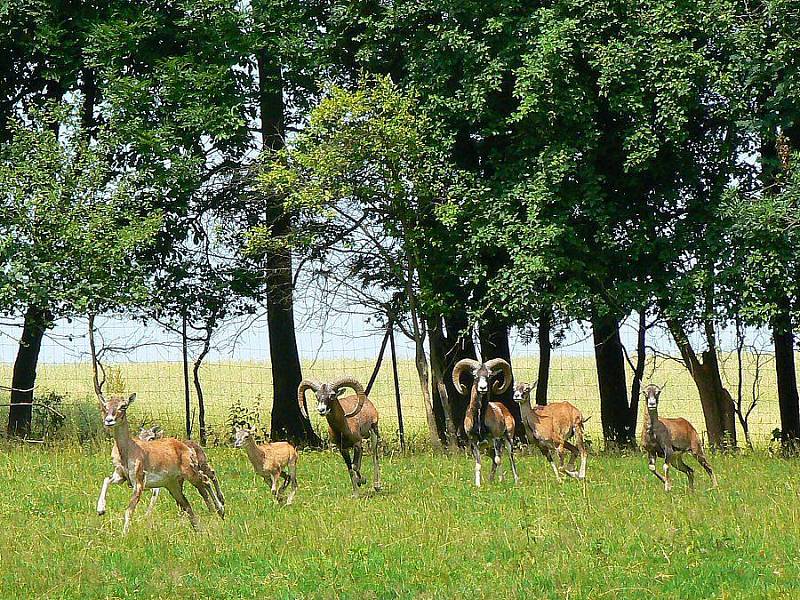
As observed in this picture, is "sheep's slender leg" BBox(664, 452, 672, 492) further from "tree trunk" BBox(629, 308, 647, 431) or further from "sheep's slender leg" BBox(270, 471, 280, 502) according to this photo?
"tree trunk" BBox(629, 308, 647, 431)

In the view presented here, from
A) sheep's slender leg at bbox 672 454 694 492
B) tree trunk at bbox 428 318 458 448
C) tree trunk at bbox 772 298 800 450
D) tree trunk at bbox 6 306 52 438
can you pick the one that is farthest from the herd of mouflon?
tree trunk at bbox 6 306 52 438

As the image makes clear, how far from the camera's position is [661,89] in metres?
20.0

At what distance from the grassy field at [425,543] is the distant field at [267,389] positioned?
5.96 m

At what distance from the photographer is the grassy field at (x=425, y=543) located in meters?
10.5

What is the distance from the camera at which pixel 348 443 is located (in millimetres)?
16188

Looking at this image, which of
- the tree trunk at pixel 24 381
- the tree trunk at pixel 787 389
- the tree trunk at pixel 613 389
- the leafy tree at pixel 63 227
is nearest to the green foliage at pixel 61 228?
the leafy tree at pixel 63 227

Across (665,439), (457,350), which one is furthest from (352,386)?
(457,350)

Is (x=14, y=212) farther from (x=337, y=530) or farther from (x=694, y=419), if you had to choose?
(x=694, y=419)

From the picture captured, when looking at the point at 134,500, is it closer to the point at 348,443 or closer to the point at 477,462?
the point at 348,443

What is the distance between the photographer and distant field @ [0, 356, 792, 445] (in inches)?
1181

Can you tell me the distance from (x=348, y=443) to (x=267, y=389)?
109 feet

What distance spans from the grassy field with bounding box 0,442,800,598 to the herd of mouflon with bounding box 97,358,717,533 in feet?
1.16

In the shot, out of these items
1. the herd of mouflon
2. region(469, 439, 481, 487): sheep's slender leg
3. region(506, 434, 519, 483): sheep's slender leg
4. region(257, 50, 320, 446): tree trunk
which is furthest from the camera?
region(257, 50, 320, 446): tree trunk

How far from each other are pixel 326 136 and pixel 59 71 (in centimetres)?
611
